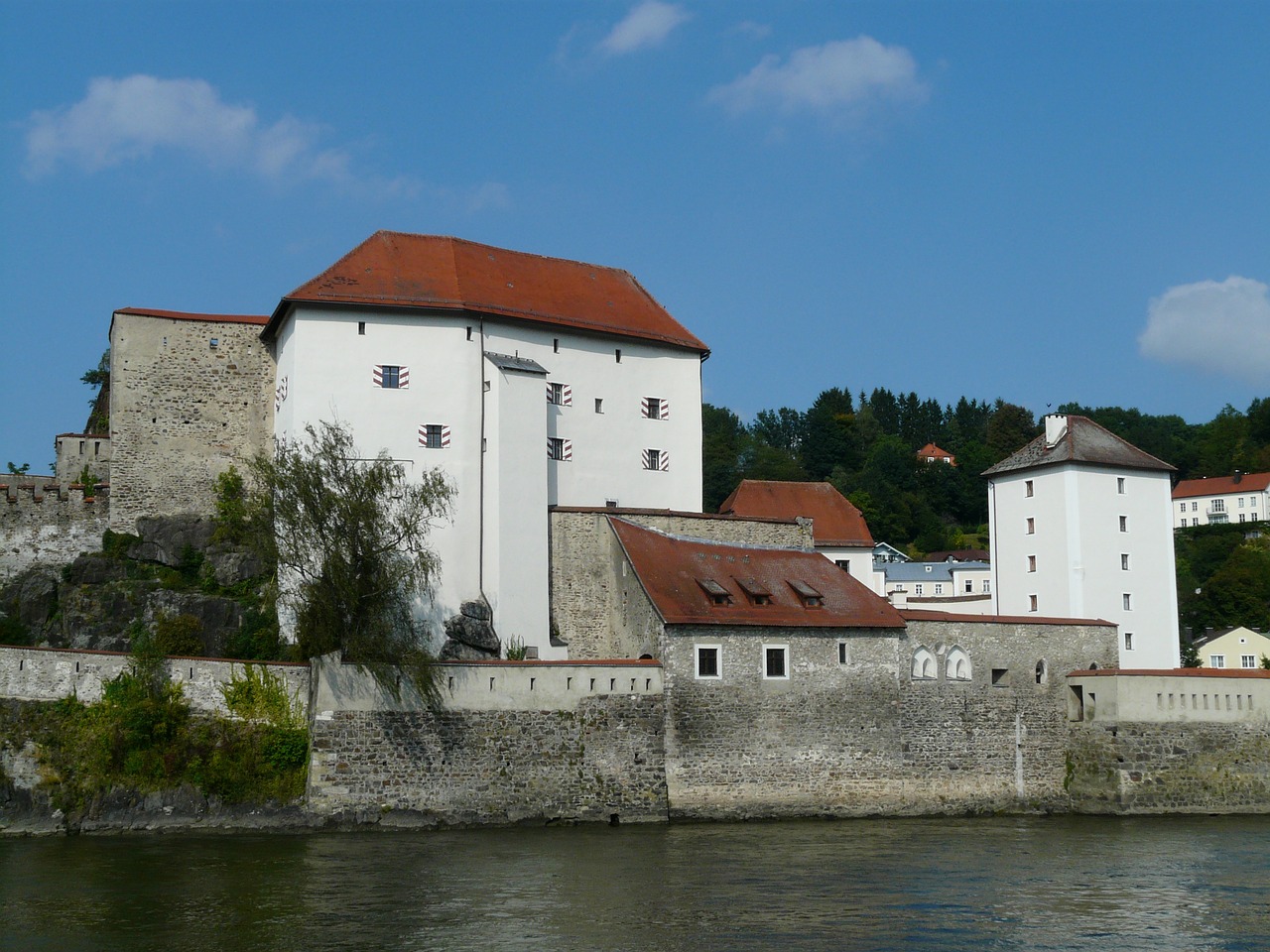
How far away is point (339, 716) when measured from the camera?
31719mm

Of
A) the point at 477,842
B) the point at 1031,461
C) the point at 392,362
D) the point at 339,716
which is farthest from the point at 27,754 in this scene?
the point at 1031,461

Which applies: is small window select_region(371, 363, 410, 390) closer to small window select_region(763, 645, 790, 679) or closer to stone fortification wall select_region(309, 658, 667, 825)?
stone fortification wall select_region(309, 658, 667, 825)

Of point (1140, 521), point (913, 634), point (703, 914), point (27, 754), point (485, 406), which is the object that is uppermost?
point (485, 406)

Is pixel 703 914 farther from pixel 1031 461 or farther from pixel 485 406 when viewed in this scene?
pixel 1031 461

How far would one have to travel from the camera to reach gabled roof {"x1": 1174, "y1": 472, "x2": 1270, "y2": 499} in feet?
366

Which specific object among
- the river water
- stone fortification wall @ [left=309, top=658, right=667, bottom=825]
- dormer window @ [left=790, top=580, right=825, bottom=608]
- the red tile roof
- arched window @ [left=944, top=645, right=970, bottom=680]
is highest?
the red tile roof

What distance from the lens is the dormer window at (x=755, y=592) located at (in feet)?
121

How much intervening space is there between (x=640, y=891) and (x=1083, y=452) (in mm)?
28131

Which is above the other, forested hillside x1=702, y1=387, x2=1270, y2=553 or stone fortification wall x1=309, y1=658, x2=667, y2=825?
forested hillside x1=702, y1=387, x2=1270, y2=553

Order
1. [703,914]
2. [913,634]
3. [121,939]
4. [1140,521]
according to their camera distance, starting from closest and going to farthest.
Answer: [121,939] → [703,914] → [913,634] → [1140,521]

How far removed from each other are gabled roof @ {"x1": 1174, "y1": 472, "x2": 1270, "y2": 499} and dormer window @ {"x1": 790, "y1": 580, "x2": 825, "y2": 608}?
8568 centimetres

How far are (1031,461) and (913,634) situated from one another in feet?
41.9

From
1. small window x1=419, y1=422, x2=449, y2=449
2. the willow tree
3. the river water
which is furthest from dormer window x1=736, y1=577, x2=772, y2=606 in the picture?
small window x1=419, y1=422, x2=449, y2=449

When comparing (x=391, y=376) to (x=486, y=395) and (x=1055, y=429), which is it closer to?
(x=486, y=395)
